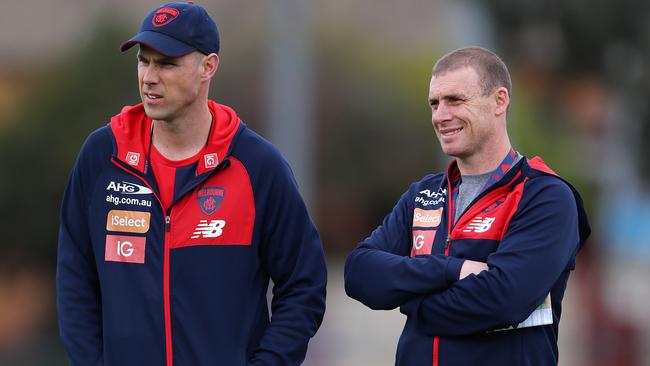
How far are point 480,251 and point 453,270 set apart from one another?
16 cm

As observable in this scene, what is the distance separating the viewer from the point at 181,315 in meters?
4.81

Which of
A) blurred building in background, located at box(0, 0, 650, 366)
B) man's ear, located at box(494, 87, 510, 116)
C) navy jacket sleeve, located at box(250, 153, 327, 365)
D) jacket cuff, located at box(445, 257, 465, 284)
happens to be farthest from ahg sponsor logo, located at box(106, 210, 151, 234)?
blurred building in background, located at box(0, 0, 650, 366)

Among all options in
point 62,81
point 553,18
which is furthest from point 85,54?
point 553,18

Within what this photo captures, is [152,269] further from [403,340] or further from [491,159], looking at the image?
[491,159]

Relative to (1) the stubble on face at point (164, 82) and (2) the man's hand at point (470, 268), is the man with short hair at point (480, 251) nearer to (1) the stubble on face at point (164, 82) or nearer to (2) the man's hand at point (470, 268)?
(2) the man's hand at point (470, 268)

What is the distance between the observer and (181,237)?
484cm

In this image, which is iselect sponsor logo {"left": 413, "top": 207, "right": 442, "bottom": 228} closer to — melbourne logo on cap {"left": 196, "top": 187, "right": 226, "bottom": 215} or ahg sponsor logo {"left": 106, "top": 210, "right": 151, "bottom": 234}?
melbourne logo on cap {"left": 196, "top": 187, "right": 226, "bottom": 215}

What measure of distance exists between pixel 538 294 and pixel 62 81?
1400 cm

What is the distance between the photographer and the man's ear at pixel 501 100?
493 centimetres

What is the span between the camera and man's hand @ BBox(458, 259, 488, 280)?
4.73m

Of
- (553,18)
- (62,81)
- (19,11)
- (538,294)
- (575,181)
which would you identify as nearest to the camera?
(538,294)

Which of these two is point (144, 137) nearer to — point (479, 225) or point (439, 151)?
point (479, 225)

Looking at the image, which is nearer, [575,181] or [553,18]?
[553,18]

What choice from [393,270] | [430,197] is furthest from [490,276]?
[430,197]
